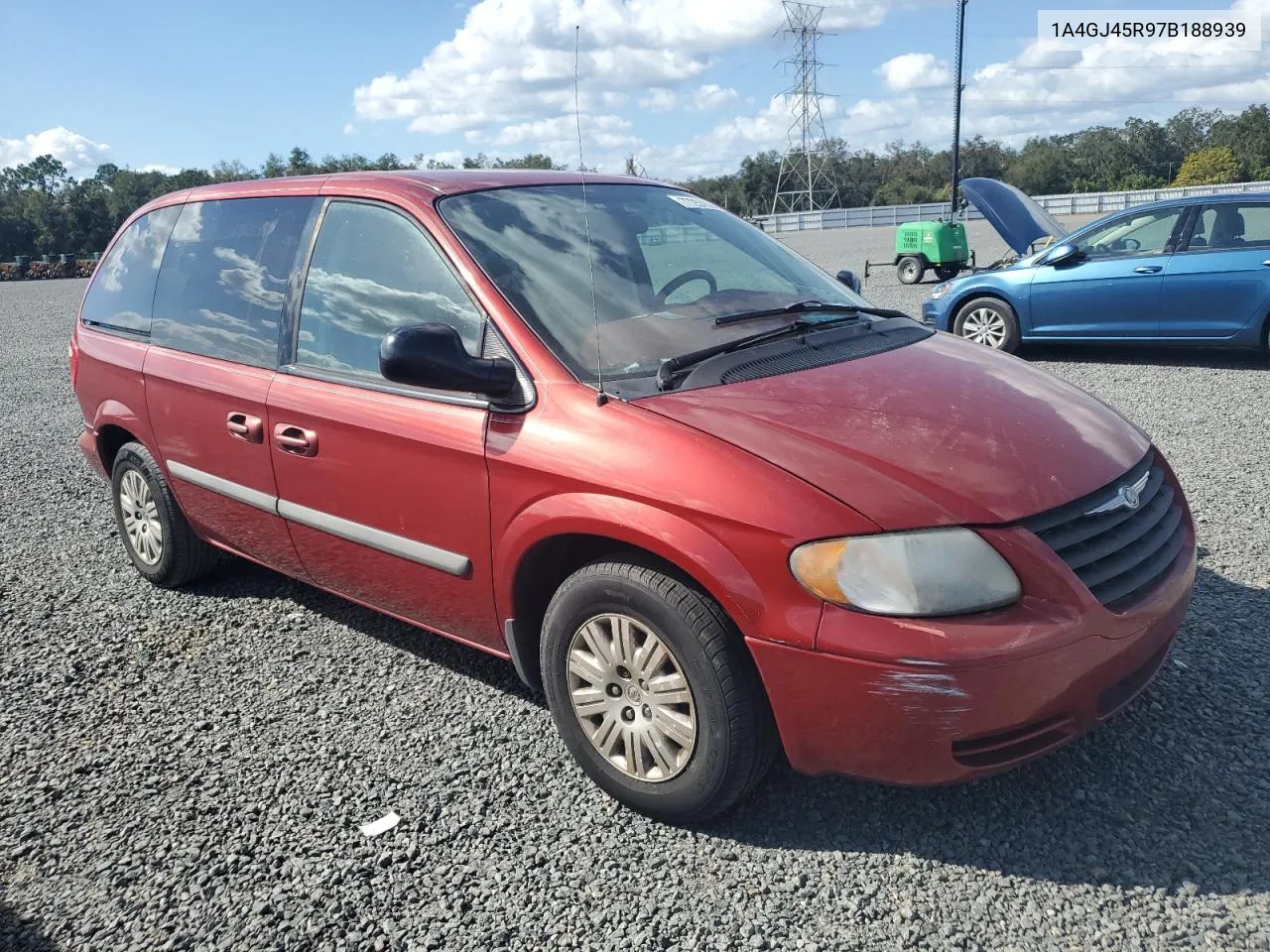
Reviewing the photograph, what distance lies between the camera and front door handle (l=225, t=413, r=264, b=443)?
364cm

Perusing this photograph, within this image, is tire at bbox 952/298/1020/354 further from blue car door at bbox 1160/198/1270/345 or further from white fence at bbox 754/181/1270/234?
white fence at bbox 754/181/1270/234

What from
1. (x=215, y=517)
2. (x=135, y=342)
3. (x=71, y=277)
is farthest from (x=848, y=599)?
(x=71, y=277)

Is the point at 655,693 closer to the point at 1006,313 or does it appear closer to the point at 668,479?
the point at 668,479

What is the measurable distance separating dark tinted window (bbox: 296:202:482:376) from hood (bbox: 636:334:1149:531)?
2.84 feet

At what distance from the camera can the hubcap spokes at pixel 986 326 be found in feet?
32.5

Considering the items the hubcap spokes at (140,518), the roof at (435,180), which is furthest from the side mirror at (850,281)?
the hubcap spokes at (140,518)

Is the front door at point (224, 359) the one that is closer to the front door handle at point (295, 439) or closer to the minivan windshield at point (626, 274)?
the front door handle at point (295, 439)

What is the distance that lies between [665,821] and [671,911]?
0.34m

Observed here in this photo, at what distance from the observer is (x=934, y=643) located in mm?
2213

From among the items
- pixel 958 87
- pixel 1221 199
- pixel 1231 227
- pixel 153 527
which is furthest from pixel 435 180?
pixel 958 87

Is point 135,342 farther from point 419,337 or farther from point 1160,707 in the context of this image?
point 1160,707

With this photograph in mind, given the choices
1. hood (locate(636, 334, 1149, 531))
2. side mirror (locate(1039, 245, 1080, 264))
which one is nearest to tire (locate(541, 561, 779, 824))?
hood (locate(636, 334, 1149, 531))

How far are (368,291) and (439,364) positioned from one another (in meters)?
0.85

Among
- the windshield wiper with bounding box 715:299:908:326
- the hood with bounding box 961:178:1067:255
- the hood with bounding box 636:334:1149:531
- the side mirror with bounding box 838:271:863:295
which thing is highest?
the hood with bounding box 961:178:1067:255
